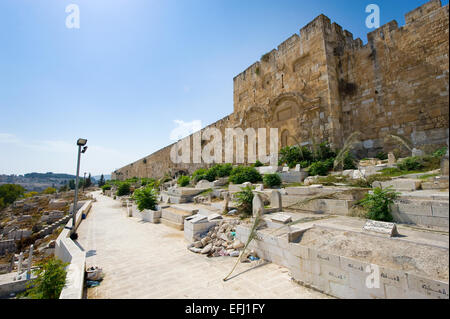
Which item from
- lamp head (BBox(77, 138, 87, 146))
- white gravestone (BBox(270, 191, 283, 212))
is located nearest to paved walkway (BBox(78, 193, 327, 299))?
white gravestone (BBox(270, 191, 283, 212))

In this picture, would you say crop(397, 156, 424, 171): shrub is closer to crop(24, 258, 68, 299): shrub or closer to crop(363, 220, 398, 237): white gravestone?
crop(363, 220, 398, 237): white gravestone

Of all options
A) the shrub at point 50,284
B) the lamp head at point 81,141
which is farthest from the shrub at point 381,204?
the lamp head at point 81,141

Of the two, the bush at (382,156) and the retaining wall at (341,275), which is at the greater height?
the bush at (382,156)

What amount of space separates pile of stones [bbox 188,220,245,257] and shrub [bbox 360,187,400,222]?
2.75 meters

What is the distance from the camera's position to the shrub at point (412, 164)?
6.20 metres

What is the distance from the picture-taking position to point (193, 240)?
564cm

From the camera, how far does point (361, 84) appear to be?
10492mm

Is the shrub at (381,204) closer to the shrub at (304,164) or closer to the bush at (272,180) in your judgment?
the bush at (272,180)

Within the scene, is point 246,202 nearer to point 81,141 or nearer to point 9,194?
point 81,141

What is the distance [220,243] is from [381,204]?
3.50 meters

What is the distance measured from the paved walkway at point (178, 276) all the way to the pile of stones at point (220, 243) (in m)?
0.19

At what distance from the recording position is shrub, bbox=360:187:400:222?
397cm

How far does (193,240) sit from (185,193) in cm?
545
